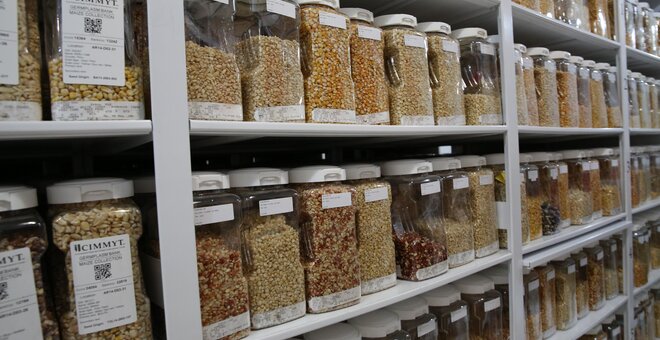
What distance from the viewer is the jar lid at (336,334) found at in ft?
2.96

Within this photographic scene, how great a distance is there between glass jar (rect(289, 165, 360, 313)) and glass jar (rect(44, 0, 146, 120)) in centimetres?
39

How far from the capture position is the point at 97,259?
59cm

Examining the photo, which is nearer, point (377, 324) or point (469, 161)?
point (377, 324)

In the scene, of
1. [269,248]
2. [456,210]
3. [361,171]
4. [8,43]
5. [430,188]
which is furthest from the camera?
[456,210]

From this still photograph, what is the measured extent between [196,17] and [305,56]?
25 cm

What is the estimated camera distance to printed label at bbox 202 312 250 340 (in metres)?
0.68

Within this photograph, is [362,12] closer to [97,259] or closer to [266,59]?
[266,59]

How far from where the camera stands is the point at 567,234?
5.03 feet

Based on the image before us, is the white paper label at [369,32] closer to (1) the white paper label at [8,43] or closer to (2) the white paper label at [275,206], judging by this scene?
(2) the white paper label at [275,206]

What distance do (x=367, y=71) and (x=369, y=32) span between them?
11cm

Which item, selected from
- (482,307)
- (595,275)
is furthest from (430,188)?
(595,275)

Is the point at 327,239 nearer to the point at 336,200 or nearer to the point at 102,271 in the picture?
the point at 336,200

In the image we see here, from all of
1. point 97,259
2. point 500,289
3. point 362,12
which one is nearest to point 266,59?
point 362,12

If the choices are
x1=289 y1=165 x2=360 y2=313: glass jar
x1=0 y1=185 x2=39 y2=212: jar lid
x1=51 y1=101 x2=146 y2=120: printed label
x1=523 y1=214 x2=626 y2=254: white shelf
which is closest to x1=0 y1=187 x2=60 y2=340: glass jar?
x1=0 y1=185 x2=39 y2=212: jar lid
